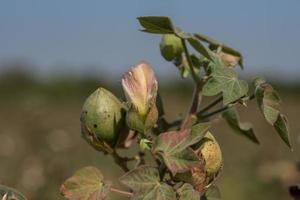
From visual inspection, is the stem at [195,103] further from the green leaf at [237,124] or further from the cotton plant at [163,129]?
the green leaf at [237,124]

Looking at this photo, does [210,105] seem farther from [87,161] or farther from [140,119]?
[87,161]

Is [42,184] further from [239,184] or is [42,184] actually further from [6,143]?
[6,143]

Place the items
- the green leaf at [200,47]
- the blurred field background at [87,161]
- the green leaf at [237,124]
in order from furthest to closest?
the blurred field background at [87,161] < the green leaf at [237,124] < the green leaf at [200,47]

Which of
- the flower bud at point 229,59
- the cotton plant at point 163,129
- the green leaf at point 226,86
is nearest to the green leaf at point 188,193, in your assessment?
the cotton plant at point 163,129

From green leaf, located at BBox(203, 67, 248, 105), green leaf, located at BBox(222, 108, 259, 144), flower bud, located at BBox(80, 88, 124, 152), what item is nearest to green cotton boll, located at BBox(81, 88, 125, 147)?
flower bud, located at BBox(80, 88, 124, 152)

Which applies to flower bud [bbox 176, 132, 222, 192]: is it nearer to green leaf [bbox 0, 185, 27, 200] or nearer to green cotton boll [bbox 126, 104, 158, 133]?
green cotton boll [bbox 126, 104, 158, 133]
